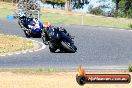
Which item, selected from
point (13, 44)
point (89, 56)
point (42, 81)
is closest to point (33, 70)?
point (42, 81)

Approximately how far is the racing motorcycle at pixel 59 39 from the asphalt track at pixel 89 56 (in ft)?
1.38

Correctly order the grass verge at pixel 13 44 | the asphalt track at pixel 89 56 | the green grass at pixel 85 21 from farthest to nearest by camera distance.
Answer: the green grass at pixel 85 21 → the grass verge at pixel 13 44 → the asphalt track at pixel 89 56

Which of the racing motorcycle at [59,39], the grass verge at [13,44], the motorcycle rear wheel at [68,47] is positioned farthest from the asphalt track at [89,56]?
the grass verge at [13,44]

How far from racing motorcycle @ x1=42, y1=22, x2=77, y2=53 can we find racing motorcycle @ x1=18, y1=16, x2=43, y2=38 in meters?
6.36

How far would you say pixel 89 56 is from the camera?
78.8ft

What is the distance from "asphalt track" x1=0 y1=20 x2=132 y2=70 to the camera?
2033 centimetres

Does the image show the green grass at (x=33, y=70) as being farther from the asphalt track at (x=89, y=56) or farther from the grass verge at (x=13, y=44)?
the grass verge at (x=13, y=44)

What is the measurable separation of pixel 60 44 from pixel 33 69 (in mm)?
6905

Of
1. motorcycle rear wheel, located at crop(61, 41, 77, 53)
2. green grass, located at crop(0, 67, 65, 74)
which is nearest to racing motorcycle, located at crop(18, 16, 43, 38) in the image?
motorcycle rear wheel, located at crop(61, 41, 77, 53)

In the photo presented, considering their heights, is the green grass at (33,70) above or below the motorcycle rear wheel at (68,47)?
above

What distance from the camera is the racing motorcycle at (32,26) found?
32028mm

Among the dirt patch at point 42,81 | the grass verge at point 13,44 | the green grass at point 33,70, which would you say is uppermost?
the dirt patch at point 42,81

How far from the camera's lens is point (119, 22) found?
166 ft

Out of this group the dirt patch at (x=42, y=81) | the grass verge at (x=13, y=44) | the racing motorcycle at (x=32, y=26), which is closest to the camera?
the dirt patch at (x=42, y=81)
